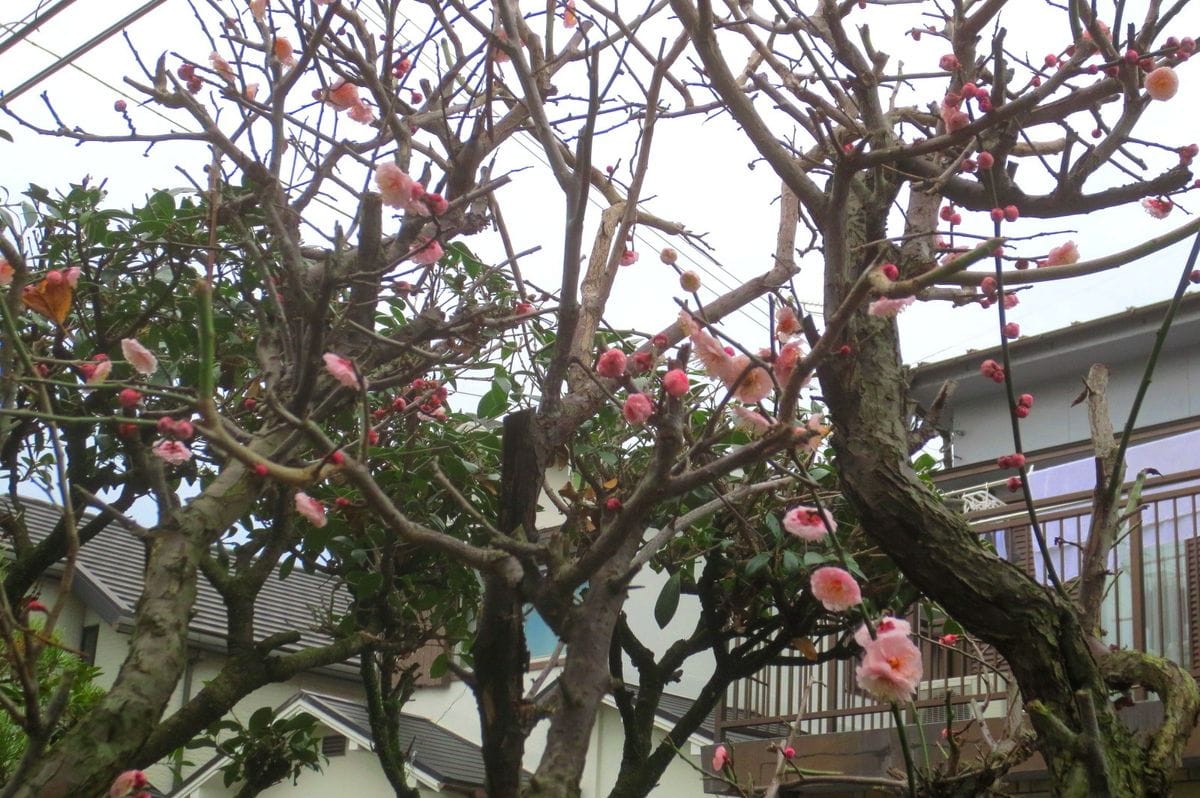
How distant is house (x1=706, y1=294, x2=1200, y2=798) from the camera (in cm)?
459

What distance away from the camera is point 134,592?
10.9 metres

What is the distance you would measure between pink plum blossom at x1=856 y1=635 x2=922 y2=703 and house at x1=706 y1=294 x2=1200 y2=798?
3.79ft

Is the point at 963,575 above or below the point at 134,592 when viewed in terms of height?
above

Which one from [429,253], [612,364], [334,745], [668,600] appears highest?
[429,253]

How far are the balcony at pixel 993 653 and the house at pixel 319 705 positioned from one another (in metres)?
2.08

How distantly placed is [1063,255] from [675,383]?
1343 mm

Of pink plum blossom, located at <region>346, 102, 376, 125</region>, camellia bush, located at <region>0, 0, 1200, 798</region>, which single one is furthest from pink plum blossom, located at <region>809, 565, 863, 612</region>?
pink plum blossom, located at <region>346, 102, 376, 125</region>

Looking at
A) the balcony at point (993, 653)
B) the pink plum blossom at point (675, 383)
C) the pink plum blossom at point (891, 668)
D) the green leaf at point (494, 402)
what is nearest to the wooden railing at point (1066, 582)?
the balcony at point (993, 653)

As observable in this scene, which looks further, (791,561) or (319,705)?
(319,705)

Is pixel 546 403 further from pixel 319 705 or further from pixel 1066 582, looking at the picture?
pixel 319 705

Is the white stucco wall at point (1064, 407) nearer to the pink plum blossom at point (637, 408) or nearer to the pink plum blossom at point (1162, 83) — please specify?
the pink plum blossom at point (1162, 83)

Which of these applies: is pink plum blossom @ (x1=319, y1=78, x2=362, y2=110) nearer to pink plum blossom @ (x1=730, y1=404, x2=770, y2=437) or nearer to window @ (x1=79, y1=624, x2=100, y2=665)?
pink plum blossom @ (x1=730, y1=404, x2=770, y2=437)

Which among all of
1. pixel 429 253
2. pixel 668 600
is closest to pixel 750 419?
pixel 429 253

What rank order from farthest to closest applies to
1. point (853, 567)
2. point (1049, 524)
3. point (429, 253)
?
1. point (1049, 524)
2. point (853, 567)
3. point (429, 253)
